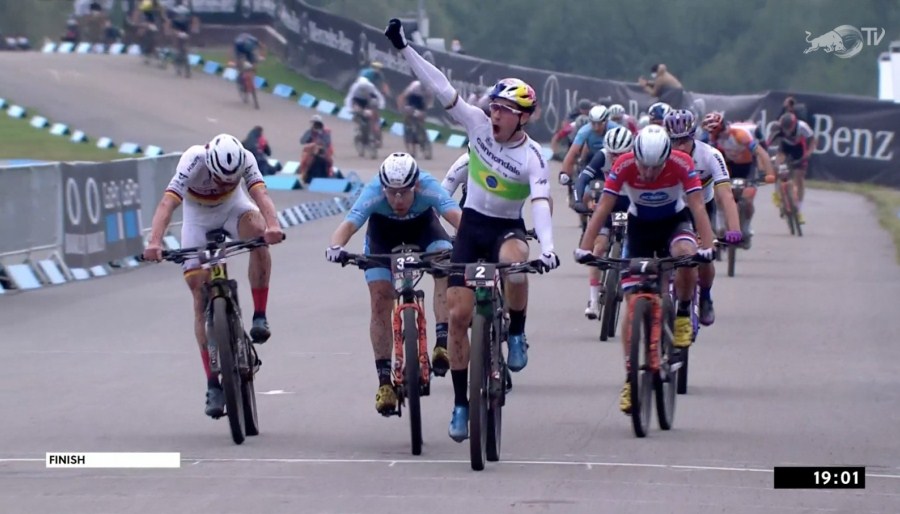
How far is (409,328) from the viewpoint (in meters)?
9.42

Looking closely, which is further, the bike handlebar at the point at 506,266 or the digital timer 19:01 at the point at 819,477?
the bike handlebar at the point at 506,266

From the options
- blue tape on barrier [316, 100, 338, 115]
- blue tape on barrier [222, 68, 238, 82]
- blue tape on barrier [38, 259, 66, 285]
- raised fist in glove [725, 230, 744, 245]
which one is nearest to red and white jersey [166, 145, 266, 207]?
raised fist in glove [725, 230, 744, 245]

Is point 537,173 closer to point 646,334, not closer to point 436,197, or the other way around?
point 436,197

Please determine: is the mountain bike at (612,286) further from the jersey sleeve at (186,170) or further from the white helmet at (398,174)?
the jersey sleeve at (186,170)

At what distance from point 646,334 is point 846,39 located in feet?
176

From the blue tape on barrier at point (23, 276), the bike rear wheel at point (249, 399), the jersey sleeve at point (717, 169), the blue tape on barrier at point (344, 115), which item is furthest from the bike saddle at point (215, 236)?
the blue tape on barrier at point (344, 115)

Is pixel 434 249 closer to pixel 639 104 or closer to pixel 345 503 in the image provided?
pixel 345 503

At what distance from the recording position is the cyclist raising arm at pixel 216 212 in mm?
10039

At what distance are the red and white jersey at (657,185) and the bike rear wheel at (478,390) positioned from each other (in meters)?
1.74

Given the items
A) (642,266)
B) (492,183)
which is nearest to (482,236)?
(492,183)

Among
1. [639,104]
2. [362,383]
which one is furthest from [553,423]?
[639,104]

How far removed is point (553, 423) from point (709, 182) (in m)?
3.34

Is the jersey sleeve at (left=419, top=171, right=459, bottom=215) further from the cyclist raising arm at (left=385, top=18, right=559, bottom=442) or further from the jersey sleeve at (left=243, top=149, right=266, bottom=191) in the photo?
the jersey sleeve at (left=243, top=149, right=266, bottom=191)

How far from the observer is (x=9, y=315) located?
17.3m
